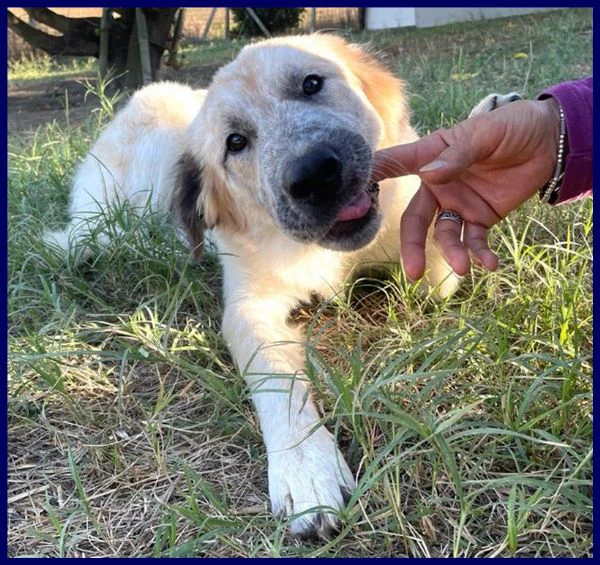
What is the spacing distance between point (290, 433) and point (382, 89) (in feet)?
5.08

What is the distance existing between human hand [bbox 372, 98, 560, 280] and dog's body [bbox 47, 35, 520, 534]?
0.20 m

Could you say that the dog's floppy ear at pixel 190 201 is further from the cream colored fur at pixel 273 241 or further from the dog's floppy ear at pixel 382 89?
the dog's floppy ear at pixel 382 89

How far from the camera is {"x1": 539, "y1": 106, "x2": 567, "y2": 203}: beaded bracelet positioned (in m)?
2.00

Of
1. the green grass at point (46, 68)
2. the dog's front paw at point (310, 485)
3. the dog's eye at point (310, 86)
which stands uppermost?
the dog's eye at point (310, 86)

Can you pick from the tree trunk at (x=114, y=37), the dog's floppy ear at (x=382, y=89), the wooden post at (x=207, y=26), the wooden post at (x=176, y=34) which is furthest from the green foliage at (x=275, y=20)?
the dog's floppy ear at (x=382, y=89)

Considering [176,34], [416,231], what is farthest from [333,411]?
[176,34]

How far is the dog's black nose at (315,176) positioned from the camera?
2.04 meters

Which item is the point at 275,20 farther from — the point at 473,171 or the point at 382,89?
the point at 473,171

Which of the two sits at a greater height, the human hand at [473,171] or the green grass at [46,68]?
the human hand at [473,171]

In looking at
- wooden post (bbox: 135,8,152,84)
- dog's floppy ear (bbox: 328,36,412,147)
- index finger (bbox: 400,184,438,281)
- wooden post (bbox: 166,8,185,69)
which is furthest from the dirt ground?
index finger (bbox: 400,184,438,281)

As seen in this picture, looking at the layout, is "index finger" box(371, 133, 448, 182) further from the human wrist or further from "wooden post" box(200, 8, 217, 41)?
"wooden post" box(200, 8, 217, 41)

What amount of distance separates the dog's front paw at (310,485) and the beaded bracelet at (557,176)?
108 cm

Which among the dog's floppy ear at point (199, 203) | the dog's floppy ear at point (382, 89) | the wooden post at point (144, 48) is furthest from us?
the wooden post at point (144, 48)
